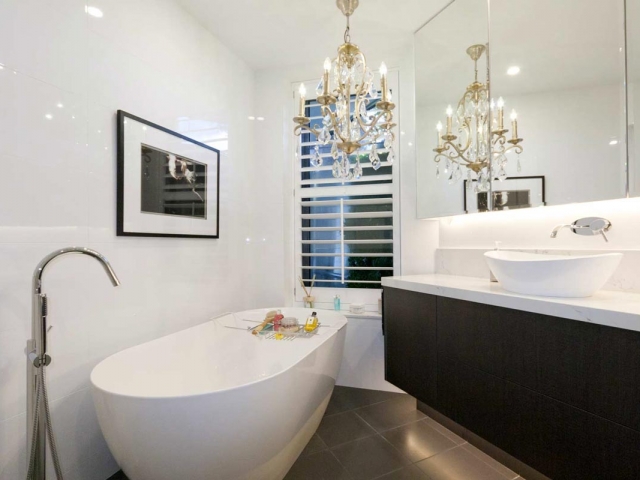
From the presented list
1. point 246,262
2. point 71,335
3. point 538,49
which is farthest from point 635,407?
point 246,262

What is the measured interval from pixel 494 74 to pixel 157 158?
2.01 metres

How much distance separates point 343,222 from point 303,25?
56.9 inches

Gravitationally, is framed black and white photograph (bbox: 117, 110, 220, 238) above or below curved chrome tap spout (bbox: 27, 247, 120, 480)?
above

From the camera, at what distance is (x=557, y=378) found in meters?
1.17

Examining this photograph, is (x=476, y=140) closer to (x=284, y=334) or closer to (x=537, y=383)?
(x=537, y=383)

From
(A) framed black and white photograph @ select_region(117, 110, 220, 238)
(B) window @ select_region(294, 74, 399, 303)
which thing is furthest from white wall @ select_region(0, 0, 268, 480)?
(B) window @ select_region(294, 74, 399, 303)

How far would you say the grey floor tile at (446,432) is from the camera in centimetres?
190

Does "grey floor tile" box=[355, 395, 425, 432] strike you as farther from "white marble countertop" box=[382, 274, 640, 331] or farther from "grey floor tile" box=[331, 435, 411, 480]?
"white marble countertop" box=[382, 274, 640, 331]

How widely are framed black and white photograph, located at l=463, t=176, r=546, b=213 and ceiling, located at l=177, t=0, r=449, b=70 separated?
4.06 ft

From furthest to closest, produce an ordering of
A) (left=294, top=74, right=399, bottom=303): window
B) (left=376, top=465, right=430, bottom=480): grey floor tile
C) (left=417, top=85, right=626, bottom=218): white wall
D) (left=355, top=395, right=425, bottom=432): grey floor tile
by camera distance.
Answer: (left=294, top=74, right=399, bottom=303): window < (left=355, top=395, right=425, bottom=432): grey floor tile < (left=376, top=465, right=430, bottom=480): grey floor tile < (left=417, top=85, right=626, bottom=218): white wall

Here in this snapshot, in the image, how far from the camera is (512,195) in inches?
72.4

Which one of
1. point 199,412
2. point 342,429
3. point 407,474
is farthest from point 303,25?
point 407,474

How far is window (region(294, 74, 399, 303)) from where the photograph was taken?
8.70 ft

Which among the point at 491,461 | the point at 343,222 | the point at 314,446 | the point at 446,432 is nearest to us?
the point at 491,461
